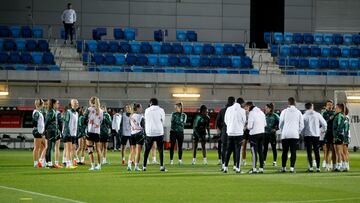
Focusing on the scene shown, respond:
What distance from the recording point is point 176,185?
22.7 metres

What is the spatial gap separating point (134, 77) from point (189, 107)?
3.37 metres

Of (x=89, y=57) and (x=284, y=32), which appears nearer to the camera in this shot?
(x=89, y=57)

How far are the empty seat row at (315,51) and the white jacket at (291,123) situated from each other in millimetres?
29488

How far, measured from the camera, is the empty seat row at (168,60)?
→ 5431 cm

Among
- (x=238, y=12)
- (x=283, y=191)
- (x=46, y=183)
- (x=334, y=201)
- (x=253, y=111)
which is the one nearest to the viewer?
(x=334, y=201)

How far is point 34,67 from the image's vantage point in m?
51.1

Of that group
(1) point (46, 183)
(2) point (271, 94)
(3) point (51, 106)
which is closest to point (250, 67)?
(2) point (271, 94)

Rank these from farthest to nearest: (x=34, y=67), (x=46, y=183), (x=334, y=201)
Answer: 1. (x=34, y=67)
2. (x=46, y=183)
3. (x=334, y=201)

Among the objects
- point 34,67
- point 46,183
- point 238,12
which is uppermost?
point 238,12

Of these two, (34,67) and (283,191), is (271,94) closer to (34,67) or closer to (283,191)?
(34,67)

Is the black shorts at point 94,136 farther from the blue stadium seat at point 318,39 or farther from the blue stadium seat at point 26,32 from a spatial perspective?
the blue stadium seat at point 318,39

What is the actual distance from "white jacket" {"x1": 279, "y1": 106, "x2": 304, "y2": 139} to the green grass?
1256 millimetres

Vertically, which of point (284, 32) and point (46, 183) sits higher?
point (284, 32)

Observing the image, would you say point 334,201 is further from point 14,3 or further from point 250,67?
point 14,3
